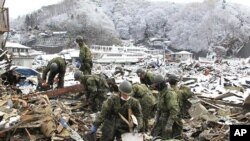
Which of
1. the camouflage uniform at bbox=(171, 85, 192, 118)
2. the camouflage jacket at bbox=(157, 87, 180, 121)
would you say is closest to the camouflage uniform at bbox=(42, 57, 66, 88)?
the camouflage uniform at bbox=(171, 85, 192, 118)

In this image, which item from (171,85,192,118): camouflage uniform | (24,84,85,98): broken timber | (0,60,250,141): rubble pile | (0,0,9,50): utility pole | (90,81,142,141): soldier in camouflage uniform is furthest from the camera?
(0,0,9,50): utility pole

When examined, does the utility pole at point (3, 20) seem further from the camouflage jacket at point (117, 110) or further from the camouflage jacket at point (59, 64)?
the camouflage jacket at point (117, 110)

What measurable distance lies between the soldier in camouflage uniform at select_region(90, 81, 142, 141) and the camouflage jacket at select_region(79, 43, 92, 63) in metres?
5.88

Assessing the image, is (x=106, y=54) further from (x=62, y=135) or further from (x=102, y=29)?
(x=62, y=135)

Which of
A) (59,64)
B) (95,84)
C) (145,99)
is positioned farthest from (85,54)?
(145,99)

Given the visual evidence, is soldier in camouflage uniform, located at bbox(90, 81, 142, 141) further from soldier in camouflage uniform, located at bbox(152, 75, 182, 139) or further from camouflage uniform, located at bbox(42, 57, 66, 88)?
camouflage uniform, located at bbox(42, 57, 66, 88)

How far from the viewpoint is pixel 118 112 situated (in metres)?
6.96

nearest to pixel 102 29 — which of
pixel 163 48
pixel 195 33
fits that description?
pixel 163 48

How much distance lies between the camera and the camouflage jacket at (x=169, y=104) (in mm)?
7797

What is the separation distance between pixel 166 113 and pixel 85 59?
538 cm

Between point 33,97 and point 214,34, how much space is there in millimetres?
91103

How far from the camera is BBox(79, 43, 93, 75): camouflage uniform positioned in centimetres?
1284

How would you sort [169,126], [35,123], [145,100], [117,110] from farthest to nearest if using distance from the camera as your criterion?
[145,100], [169,126], [35,123], [117,110]

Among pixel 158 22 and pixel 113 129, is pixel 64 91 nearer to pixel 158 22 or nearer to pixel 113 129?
A: pixel 113 129
